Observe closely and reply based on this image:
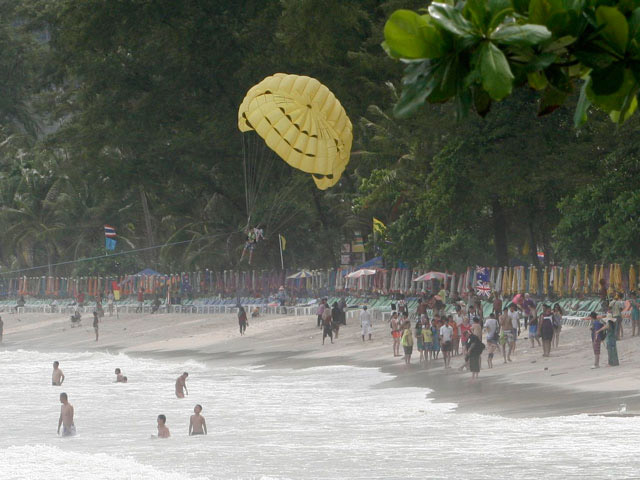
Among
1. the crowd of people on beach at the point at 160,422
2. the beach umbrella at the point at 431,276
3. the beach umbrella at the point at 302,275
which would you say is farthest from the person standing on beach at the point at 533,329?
the beach umbrella at the point at 302,275

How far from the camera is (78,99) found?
5325 cm

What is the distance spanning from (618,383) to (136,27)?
34.5 m

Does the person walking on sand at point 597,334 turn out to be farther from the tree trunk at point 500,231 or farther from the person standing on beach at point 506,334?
the tree trunk at point 500,231

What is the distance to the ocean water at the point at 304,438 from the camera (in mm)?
16781

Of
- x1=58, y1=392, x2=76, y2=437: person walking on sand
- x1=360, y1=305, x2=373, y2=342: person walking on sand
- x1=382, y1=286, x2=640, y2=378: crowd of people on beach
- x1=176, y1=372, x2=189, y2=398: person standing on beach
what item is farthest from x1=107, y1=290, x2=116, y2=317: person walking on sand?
x1=58, y1=392, x2=76, y2=437: person walking on sand

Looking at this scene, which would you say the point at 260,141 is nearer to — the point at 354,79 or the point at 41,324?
the point at 354,79

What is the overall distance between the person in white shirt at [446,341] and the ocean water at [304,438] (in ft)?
5.34

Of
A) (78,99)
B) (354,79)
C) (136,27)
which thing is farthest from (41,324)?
(354,79)

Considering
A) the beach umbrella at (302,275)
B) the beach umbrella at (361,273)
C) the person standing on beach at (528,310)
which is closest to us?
the person standing on beach at (528,310)

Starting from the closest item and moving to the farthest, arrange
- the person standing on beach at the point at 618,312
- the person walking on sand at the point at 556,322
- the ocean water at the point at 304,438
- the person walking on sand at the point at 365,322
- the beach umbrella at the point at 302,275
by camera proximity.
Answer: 1. the ocean water at the point at 304,438
2. the person standing on beach at the point at 618,312
3. the person walking on sand at the point at 556,322
4. the person walking on sand at the point at 365,322
5. the beach umbrella at the point at 302,275

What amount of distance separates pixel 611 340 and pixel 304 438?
691cm

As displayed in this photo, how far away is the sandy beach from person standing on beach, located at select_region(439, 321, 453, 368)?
0.85ft

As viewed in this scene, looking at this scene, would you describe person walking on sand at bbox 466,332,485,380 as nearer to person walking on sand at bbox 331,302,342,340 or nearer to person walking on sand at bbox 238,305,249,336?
person walking on sand at bbox 331,302,342,340

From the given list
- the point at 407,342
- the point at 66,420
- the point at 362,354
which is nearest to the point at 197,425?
the point at 66,420
